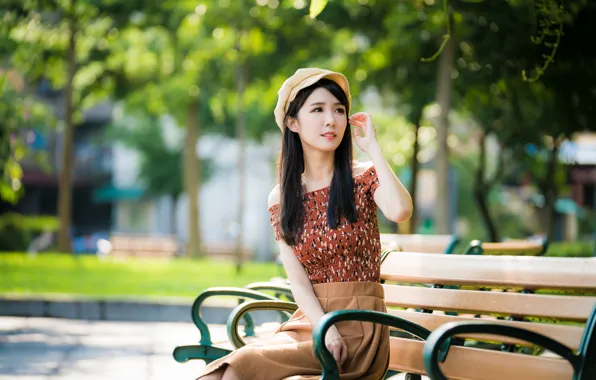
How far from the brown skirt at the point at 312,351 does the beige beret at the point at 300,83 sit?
726mm

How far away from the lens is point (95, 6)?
20.2 metres

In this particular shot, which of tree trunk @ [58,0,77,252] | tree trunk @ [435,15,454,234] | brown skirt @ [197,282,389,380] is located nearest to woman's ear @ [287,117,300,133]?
brown skirt @ [197,282,389,380]

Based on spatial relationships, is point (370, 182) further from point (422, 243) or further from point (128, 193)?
point (128, 193)

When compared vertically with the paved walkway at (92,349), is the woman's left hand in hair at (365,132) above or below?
above

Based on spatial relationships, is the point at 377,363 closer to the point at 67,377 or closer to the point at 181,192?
the point at 67,377

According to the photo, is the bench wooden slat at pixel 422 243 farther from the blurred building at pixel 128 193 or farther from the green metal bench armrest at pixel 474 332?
the blurred building at pixel 128 193

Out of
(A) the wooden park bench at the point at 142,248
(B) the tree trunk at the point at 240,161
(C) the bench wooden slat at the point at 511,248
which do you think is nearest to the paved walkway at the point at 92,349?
(C) the bench wooden slat at the point at 511,248

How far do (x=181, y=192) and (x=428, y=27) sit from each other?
1350 inches

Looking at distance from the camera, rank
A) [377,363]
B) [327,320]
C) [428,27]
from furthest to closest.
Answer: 1. [428,27]
2. [377,363]
3. [327,320]

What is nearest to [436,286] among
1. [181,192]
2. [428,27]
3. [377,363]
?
[377,363]

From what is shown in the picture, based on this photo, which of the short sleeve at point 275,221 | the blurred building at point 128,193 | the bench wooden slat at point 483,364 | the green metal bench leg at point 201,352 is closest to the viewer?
the bench wooden slat at point 483,364

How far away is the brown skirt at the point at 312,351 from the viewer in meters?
3.70

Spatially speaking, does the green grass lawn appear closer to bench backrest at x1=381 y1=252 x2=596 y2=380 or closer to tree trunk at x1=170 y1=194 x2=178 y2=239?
bench backrest at x1=381 y1=252 x2=596 y2=380

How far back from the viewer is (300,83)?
4121 mm
